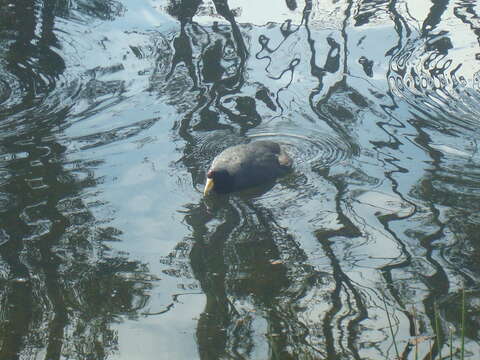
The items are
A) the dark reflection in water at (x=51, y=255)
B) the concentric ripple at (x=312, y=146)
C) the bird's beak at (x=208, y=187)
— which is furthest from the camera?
the concentric ripple at (x=312, y=146)

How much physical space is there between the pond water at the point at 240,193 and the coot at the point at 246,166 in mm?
103

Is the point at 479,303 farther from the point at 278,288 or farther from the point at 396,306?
the point at 278,288

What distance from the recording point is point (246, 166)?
6.43 m

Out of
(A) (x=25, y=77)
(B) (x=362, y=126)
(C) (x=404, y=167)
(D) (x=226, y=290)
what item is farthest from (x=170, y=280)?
(A) (x=25, y=77)

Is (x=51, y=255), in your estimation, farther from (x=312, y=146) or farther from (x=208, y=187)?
(x=312, y=146)

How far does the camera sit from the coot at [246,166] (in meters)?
6.25

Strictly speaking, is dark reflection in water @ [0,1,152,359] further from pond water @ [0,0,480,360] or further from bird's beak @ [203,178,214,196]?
bird's beak @ [203,178,214,196]

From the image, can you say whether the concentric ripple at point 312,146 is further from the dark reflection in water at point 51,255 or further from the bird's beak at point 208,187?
the dark reflection in water at point 51,255

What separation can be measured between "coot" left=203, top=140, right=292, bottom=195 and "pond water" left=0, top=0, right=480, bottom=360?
4.1 inches

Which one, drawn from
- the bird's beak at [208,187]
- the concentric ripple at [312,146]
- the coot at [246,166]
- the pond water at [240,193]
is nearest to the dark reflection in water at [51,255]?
the pond water at [240,193]

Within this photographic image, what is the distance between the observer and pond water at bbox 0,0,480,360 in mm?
4641

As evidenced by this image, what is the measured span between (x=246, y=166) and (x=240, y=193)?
0.22 metres

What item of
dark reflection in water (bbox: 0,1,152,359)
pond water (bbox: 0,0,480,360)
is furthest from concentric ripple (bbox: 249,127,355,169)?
dark reflection in water (bbox: 0,1,152,359)

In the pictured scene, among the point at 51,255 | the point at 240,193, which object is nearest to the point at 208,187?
the point at 240,193
